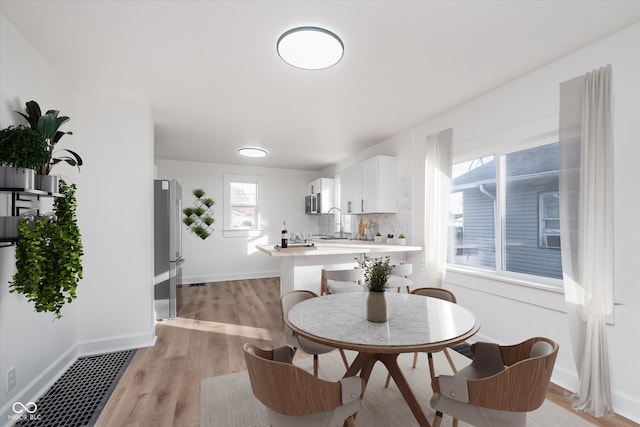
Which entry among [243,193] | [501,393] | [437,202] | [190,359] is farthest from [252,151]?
[501,393]

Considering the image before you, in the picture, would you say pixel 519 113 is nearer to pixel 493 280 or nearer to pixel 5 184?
pixel 493 280

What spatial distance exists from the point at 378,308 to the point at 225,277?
555cm

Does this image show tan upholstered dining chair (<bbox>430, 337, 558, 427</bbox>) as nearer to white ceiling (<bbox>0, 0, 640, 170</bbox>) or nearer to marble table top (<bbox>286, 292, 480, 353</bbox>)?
marble table top (<bbox>286, 292, 480, 353</bbox>)

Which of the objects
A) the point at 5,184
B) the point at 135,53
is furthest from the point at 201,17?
the point at 5,184

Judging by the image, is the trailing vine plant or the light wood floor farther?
the light wood floor

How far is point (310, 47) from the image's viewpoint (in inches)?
83.9

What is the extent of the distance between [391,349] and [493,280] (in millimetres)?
2153

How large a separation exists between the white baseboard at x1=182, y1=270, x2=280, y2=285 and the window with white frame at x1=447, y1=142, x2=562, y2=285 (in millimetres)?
4465

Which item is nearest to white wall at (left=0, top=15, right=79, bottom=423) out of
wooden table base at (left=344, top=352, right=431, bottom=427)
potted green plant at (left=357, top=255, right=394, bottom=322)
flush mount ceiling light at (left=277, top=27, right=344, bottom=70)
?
flush mount ceiling light at (left=277, top=27, right=344, bottom=70)

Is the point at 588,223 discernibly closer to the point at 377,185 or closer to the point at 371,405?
the point at 371,405

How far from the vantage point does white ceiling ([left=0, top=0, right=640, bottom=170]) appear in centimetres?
185

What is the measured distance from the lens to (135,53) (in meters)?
2.31

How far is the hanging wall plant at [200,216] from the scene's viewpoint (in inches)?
246

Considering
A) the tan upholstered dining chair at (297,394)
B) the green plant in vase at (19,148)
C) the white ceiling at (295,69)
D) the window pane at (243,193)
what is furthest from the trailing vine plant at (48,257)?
the window pane at (243,193)
